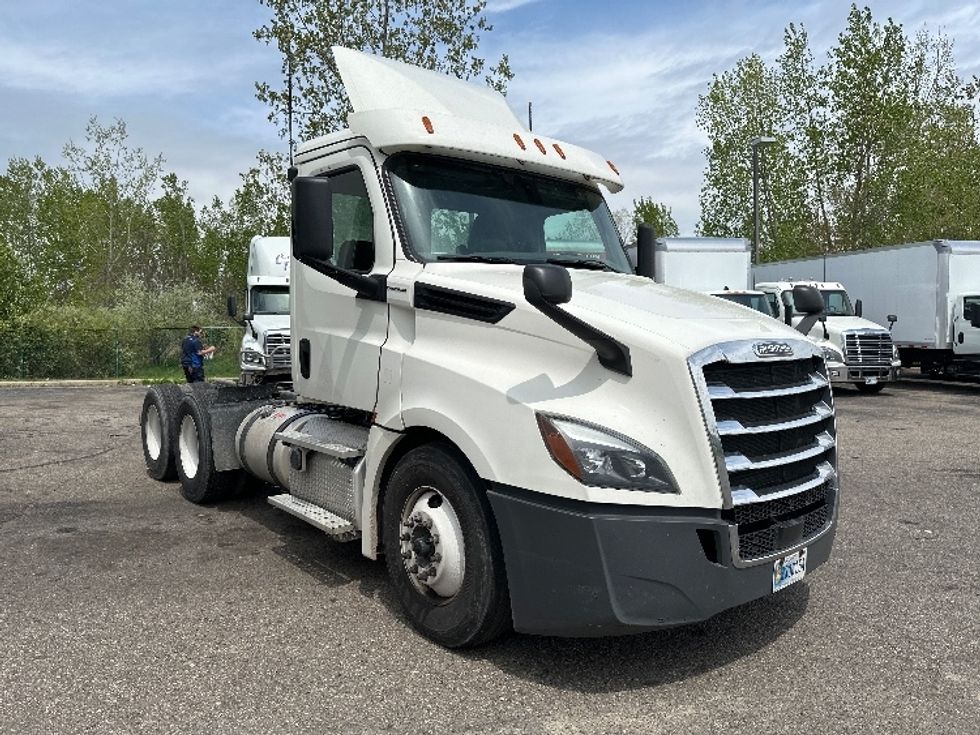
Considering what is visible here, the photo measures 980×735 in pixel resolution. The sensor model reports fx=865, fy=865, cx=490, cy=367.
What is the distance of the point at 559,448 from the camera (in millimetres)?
3641

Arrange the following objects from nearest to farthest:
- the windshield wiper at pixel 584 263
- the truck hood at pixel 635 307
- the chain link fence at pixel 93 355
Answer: the truck hood at pixel 635 307, the windshield wiper at pixel 584 263, the chain link fence at pixel 93 355

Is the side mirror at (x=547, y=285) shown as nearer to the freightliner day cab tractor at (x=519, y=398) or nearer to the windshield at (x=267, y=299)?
the freightliner day cab tractor at (x=519, y=398)

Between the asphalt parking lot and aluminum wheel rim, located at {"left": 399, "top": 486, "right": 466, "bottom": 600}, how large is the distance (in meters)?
0.33

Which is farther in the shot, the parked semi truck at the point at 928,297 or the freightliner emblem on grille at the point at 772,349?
the parked semi truck at the point at 928,297

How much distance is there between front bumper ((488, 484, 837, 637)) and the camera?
3.58 metres

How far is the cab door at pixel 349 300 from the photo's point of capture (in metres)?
4.92

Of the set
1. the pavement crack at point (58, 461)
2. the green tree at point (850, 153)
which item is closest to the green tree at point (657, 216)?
the green tree at point (850, 153)

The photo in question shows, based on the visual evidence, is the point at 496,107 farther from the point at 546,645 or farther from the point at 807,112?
the point at 807,112

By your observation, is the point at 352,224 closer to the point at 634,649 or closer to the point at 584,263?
the point at 584,263

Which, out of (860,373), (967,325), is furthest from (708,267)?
(967,325)

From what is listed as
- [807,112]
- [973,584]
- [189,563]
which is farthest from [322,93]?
[973,584]

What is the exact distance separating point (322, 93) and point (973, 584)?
2303 centimetres

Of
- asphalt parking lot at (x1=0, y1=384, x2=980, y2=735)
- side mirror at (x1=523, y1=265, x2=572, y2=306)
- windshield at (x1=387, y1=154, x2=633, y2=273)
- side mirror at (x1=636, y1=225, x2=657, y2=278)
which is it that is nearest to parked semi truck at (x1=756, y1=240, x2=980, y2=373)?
asphalt parking lot at (x1=0, y1=384, x2=980, y2=735)

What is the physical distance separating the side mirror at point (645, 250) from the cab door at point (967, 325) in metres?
16.1
